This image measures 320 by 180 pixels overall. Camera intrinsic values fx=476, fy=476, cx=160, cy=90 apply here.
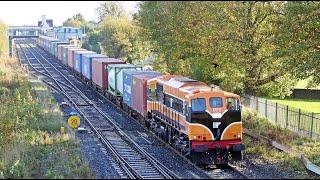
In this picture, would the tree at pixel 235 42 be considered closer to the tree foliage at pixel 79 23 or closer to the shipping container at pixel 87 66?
the shipping container at pixel 87 66

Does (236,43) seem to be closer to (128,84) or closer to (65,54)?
(128,84)

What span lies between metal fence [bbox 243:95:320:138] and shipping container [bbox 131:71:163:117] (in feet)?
22.6

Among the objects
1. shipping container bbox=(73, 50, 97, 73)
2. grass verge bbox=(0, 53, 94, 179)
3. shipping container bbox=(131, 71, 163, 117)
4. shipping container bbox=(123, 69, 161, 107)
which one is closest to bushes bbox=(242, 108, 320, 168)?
shipping container bbox=(131, 71, 163, 117)

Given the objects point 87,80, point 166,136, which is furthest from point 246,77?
point 87,80

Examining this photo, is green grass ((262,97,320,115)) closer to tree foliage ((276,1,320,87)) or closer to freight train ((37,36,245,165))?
tree foliage ((276,1,320,87))

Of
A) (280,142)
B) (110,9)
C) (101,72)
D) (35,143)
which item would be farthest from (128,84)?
(110,9)

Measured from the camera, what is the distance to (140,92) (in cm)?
2750

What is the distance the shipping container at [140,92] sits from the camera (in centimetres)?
2668

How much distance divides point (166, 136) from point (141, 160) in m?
3.04

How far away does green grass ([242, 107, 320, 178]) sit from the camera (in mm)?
19922

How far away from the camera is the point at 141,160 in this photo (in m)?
20.2

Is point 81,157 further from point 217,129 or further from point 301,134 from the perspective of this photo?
point 301,134

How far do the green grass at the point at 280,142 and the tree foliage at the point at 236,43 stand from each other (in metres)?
2.84

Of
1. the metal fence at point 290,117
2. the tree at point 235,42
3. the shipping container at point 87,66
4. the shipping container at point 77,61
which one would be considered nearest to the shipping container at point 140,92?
the tree at point 235,42
